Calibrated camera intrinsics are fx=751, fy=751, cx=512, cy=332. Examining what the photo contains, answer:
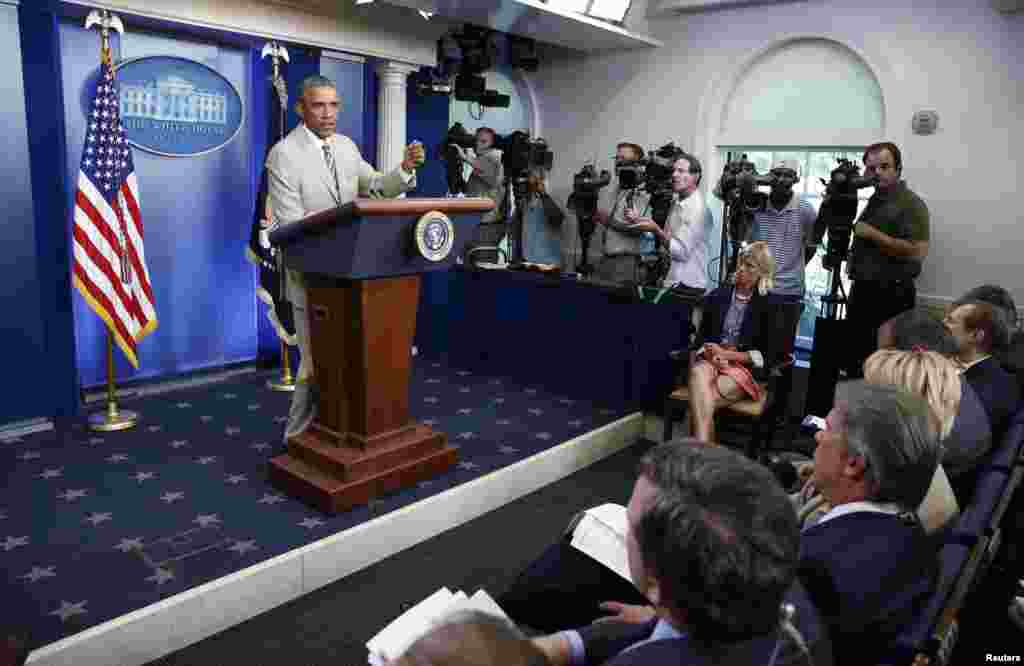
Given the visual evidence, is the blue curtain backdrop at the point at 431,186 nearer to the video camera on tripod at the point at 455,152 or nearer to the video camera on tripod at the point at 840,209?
the video camera on tripod at the point at 455,152

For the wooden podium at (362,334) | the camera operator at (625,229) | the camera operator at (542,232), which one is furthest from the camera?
the camera operator at (542,232)

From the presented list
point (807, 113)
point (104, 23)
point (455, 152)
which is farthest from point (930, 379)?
point (807, 113)

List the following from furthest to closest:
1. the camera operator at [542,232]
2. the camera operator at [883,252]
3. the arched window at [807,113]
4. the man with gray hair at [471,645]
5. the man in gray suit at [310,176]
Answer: the camera operator at [542,232] < the arched window at [807,113] < the camera operator at [883,252] < the man in gray suit at [310,176] < the man with gray hair at [471,645]

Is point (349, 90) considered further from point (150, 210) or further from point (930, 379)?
point (930, 379)

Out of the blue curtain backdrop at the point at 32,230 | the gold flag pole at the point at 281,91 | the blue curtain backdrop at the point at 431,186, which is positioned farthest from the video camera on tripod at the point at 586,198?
the blue curtain backdrop at the point at 32,230

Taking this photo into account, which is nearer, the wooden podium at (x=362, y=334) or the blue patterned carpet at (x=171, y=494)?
the blue patterned carpet at (x=171, y=494)

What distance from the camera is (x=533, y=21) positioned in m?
5.55

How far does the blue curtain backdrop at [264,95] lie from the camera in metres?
4.89

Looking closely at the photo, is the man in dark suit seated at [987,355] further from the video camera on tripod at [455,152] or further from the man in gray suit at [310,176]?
the video camera on tripod at [455,152]

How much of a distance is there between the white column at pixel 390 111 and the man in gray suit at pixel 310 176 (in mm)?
2179

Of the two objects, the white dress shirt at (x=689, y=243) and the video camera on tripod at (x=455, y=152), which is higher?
the video camera on tripod at (x=455, y=152)

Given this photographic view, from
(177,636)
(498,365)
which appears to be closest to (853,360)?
(498,365)

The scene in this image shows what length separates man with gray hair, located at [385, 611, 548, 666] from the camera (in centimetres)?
72

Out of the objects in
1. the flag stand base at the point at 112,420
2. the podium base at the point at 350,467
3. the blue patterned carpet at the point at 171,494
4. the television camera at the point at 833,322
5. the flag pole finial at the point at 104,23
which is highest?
the flag pole finial at the point at 104,23
